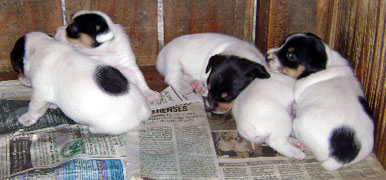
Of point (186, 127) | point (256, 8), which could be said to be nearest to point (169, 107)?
point (186, 127)

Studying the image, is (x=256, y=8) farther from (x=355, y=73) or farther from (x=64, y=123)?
(x=64, y=123)

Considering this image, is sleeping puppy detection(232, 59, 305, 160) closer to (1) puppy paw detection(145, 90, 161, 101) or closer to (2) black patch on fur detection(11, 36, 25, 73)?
(1) puppy paw detection(145, 90, 161, 101)

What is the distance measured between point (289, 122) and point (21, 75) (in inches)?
78.8

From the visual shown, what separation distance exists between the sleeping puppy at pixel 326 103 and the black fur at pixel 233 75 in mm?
220

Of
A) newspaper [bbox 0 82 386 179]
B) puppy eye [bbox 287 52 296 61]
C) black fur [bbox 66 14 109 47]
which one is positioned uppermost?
black fur [bbox 66 14 109 47]

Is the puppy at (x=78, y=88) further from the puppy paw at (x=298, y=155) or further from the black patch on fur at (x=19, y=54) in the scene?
the puppy paw at (x=298, y=155)

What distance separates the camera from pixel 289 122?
3023 mm

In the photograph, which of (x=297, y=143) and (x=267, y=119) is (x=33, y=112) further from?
(x=297, y=143)

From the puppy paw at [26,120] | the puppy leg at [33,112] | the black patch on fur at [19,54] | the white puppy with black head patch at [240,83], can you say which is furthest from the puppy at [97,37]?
the puppy paw at [26,120]

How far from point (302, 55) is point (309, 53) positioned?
0.05m

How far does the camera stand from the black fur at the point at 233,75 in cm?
321

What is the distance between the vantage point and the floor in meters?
4.04

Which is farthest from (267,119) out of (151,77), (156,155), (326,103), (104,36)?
(151,77)

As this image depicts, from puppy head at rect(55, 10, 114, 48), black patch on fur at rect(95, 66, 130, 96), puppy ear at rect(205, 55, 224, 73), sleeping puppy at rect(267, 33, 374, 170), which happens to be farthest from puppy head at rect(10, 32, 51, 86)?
sleeping puppy at rect(267, 33, 374, 170)
